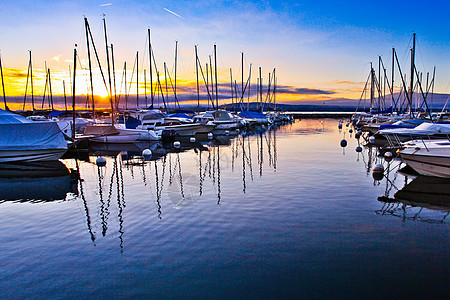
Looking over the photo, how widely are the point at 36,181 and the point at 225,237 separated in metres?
13.3

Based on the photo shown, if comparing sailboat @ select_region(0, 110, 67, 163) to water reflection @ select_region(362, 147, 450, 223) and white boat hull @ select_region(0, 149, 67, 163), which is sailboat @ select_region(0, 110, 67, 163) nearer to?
white boat hull @ select_region(0, 149, 67, 163)

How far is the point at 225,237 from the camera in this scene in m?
9.88

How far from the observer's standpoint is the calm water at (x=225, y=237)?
728 cm

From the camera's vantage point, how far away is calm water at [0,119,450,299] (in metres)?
7.28

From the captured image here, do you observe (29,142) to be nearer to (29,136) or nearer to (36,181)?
(29,136)

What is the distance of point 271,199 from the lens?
1390cm

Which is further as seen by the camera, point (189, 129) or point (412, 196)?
point (189, 129)

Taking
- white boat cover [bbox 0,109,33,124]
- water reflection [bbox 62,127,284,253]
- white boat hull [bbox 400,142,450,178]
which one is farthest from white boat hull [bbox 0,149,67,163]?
white boat hull [bbox 400,142,450,178]

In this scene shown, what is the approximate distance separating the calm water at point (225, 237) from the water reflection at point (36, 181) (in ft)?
0.33

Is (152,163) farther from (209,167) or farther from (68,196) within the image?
(68,196)

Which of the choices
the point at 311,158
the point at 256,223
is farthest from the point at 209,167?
the point at 256,223

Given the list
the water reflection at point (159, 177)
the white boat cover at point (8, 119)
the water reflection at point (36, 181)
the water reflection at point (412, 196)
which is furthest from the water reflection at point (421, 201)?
the white boat cover at point (8, 119)

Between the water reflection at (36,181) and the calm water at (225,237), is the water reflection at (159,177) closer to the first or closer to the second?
the calm water at (225,237)

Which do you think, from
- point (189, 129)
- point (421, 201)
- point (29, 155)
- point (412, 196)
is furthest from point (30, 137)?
point (421, 201)
